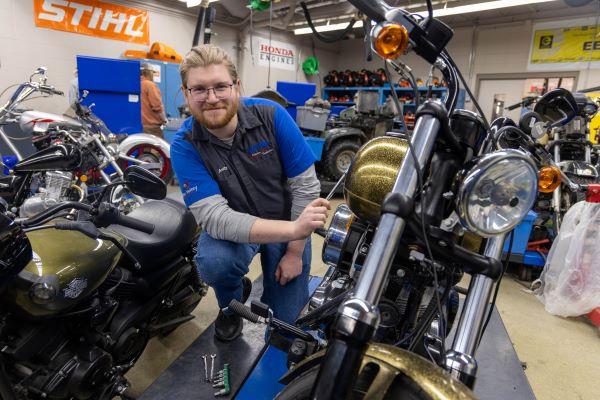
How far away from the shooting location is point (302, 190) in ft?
4.96

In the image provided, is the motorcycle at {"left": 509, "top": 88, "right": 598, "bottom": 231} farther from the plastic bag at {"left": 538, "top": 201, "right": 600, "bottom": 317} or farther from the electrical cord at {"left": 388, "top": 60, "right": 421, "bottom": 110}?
the electrical cord at {"left": 388, "top": 60, "right": 421, "bottom": 110}

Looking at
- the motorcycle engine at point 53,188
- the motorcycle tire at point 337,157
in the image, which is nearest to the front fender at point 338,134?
the motorcycle tire at point 337,157

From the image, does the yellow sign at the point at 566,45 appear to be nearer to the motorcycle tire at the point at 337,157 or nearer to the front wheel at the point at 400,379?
the motorcycle tire at the point at 337,157

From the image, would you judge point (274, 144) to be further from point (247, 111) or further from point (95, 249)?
point (95, 249)

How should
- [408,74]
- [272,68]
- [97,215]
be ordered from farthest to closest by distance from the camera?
[272,68] → [97,215] → [408,74]

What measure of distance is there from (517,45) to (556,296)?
670 cm

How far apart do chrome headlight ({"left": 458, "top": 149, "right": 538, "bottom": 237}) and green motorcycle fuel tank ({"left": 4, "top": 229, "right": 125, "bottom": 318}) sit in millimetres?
1052

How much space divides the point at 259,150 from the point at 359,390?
1005 mm

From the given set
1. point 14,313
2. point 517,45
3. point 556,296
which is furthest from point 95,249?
point 517,45

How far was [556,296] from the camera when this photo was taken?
7.48 feet

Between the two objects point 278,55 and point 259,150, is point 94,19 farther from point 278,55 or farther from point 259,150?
point 259,150

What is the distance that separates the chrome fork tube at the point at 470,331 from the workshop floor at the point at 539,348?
1.31 metres

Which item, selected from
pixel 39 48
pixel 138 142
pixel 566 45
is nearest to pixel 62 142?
pixel 138 142

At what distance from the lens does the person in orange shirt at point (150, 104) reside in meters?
4.97
